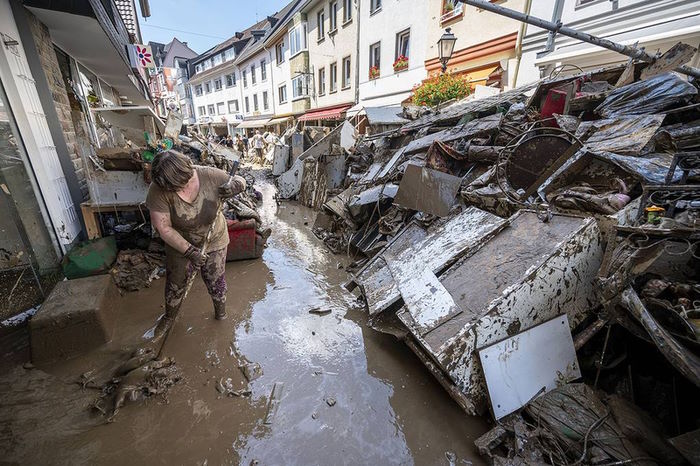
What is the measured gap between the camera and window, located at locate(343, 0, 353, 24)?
1408 centimetres

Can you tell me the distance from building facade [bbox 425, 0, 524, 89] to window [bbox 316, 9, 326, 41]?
27.6 ft

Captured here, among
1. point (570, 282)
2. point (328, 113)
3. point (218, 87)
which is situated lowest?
point (570, 282)

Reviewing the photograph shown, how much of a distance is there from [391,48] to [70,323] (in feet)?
44.0

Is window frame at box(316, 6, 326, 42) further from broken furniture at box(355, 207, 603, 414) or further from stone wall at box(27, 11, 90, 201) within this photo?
broken furniture at box(355, 207, 603, 414)

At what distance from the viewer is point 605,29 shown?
20.3 feet

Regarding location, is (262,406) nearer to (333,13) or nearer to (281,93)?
(333,13)

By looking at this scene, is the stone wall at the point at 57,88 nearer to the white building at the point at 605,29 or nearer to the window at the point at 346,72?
the white building at the point at 605,29

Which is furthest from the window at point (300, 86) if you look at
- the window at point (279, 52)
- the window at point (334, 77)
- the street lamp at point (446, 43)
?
the street lamp at point (446, 43)

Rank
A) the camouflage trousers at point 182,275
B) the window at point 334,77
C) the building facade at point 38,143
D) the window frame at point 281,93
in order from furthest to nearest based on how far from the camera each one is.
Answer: the window frame at point 281,93, the window at point 334,77, the building facade at point 38,143, the camouflage trousers at point 182,275

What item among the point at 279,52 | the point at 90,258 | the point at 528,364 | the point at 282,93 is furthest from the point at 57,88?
the point at 279,52

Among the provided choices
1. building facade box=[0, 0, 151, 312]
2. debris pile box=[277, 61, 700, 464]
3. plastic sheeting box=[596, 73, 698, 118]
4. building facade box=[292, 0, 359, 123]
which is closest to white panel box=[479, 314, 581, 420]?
debris pile box=[277, 61, 700, 464]

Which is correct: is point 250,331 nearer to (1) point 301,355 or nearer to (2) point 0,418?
(1) point 301,355

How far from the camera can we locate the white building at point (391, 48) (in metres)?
10.7

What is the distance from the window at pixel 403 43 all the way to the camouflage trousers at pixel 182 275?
1178cm
